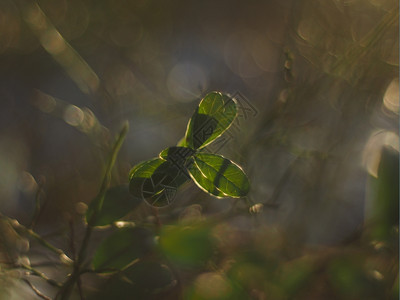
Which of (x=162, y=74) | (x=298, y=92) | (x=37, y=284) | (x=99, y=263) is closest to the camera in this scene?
(x=99, y=263)

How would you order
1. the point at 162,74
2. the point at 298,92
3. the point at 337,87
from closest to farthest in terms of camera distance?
the point at 298,92 → the point at 337,87 → the point at 162,74

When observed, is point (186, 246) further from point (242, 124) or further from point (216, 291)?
point (242, 124)

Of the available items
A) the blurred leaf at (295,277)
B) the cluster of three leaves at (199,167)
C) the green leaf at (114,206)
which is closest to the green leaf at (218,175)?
the cluster of three leaves at (199,167)

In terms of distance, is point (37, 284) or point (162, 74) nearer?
point (37, 284)

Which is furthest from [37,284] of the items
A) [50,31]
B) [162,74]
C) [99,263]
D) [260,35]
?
[260,35]

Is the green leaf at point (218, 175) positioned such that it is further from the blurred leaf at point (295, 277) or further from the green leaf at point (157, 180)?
the blurred leaf at point (295, 277)

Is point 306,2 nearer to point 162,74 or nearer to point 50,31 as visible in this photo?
point 162,74
